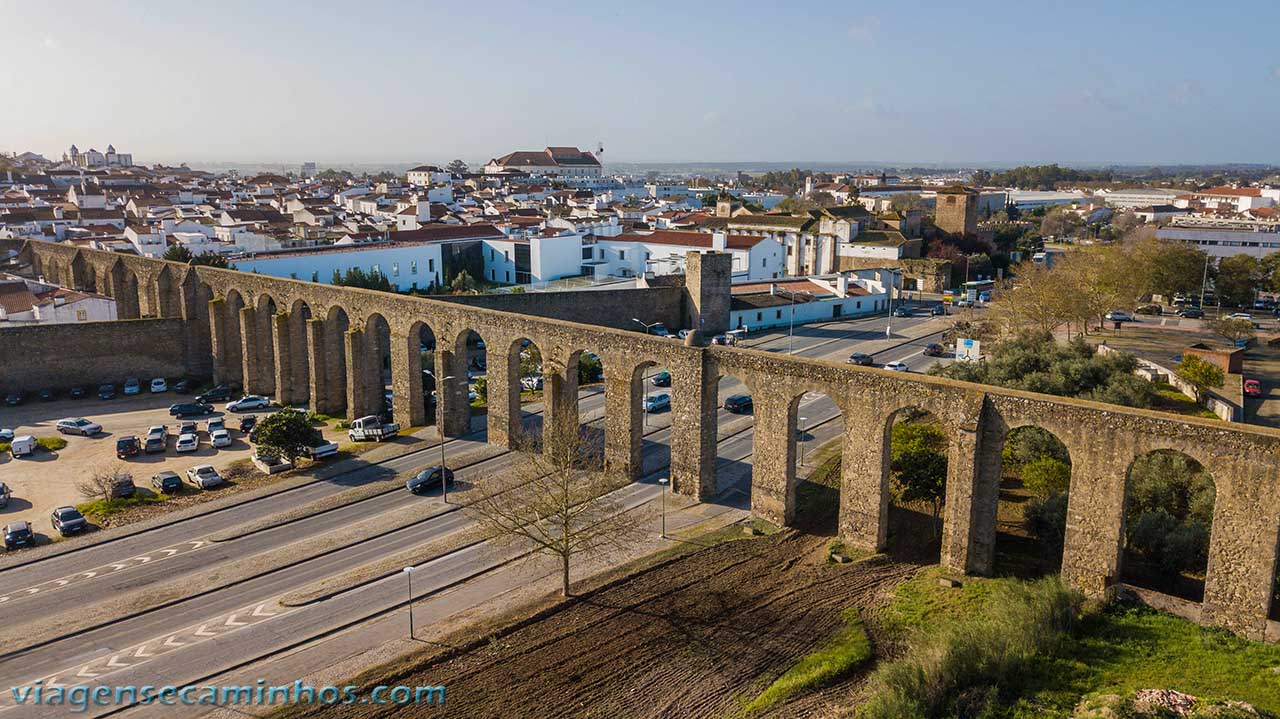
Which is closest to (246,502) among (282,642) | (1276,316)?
(282,642)

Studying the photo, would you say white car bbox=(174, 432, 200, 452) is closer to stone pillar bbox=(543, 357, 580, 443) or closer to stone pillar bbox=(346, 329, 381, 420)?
stone pillar bbox=(346, 329, 381, 420)

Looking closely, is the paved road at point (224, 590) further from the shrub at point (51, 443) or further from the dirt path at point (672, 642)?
the shrub at point (51, 443)

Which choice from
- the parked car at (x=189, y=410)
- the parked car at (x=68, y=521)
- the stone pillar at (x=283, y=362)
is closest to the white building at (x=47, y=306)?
the parked car at (x=189, y=410)

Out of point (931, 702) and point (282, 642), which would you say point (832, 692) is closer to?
point (931, 702)

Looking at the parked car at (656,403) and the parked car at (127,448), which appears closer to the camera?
the parked car at (127,448)

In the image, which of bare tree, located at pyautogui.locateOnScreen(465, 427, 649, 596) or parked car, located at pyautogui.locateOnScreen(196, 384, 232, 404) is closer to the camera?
bare tree, located at pyautogui.locateOnScreen(465, 427, 649, 596)

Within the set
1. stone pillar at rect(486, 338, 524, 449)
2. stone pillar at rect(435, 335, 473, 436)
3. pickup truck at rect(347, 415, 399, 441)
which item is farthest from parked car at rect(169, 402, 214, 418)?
stone pillar at rect(486, 338, 524, 449)
